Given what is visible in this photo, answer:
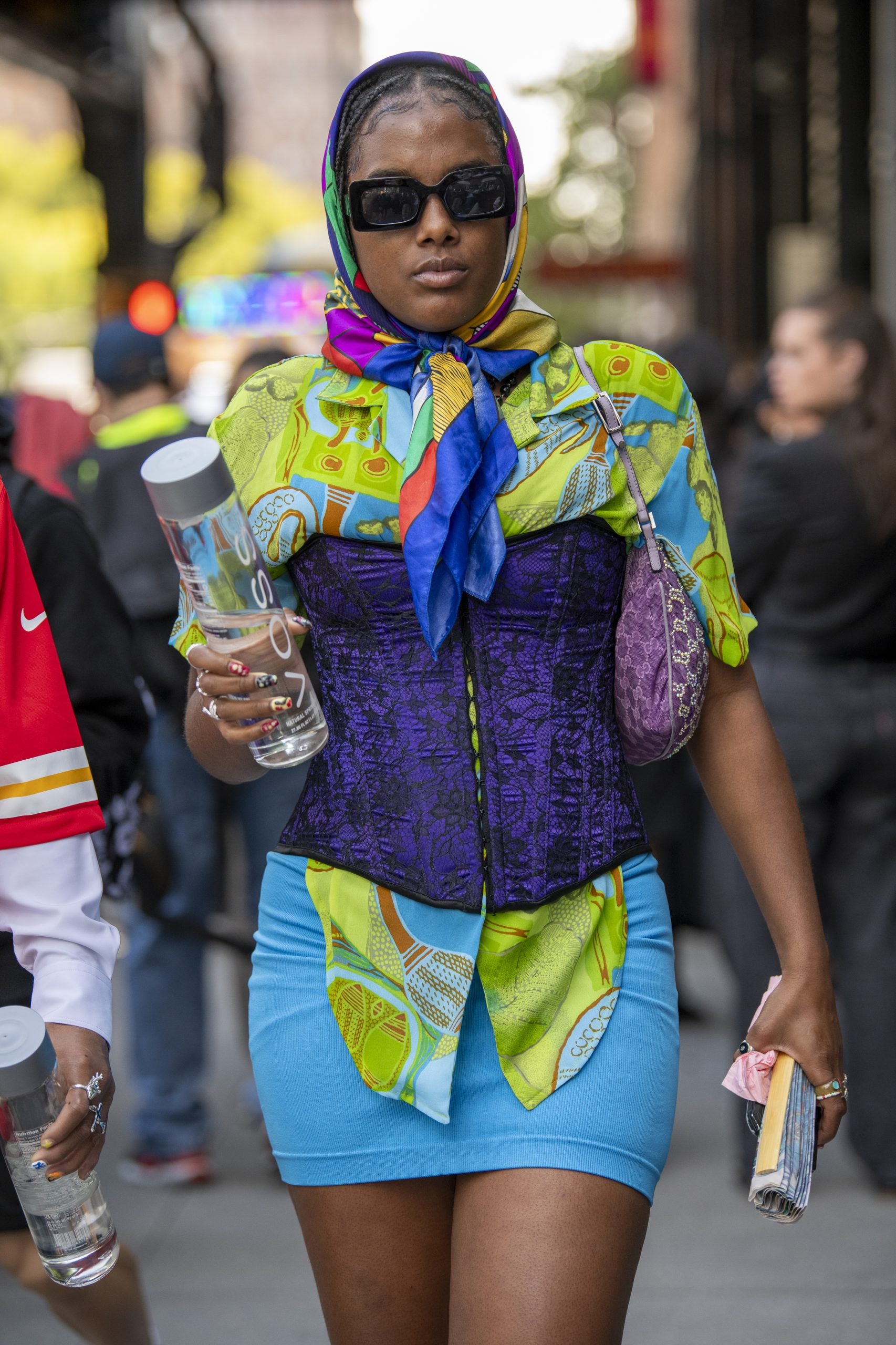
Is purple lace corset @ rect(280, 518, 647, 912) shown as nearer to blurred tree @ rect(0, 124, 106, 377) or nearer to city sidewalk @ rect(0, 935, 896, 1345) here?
city sidewalk @ rect(0, 935, 896, 1345)

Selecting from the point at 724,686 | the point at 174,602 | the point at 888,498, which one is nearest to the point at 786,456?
the point at 888,498

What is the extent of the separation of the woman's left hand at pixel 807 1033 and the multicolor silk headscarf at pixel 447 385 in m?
0.65

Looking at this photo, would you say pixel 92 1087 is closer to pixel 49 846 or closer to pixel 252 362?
pixel 49 846

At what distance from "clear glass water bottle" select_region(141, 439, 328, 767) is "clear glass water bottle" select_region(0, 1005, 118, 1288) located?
1.50 feet

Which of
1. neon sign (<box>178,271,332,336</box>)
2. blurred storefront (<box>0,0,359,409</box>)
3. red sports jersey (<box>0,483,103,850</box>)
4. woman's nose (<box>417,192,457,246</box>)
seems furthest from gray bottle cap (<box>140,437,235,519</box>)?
neon sign (<box>178,271,332,336</box>)

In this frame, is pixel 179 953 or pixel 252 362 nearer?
pixel 179 953

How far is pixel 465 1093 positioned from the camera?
2.22m

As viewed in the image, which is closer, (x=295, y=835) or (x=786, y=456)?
(x=295, y=835)

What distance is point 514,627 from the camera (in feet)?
7.39

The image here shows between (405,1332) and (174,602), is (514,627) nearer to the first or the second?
(405,1332)

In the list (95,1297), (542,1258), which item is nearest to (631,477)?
(542,1258)

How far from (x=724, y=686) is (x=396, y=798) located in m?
0.49

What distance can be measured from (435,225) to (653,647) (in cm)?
64

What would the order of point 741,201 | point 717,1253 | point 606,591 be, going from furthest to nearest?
point 741,201
point 717,1253
point 606,591
